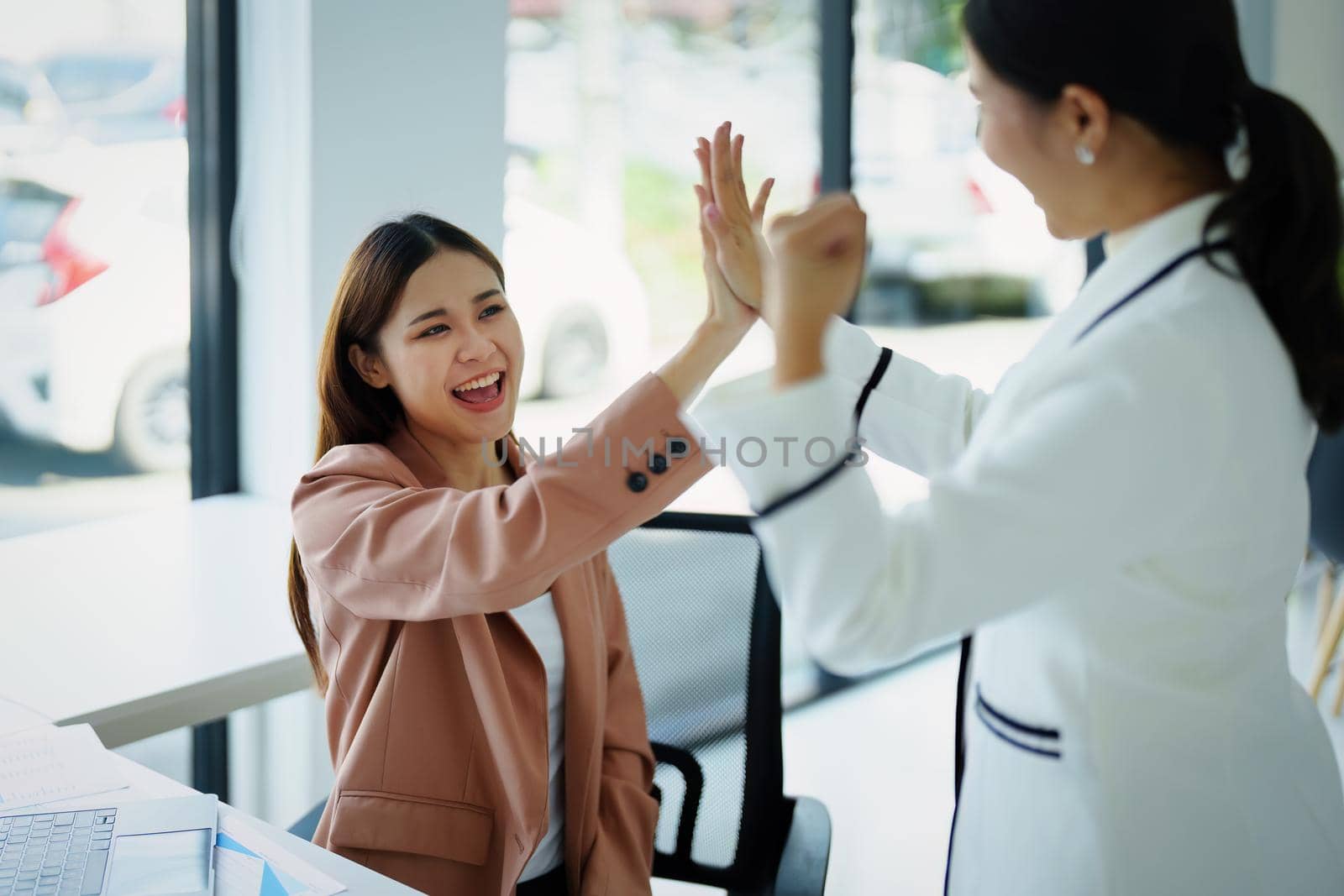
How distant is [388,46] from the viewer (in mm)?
2312

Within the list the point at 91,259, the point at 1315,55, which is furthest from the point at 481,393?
the point at 1315,55

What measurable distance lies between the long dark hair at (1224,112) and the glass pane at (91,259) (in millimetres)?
1913

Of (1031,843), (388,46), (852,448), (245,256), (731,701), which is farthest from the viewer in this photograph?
(245,256)

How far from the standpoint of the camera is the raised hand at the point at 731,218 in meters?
1.27

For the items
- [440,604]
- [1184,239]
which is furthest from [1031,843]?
[440,604]

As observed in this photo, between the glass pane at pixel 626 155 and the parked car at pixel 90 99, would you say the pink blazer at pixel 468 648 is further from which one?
the glass pane at pixel 626 155

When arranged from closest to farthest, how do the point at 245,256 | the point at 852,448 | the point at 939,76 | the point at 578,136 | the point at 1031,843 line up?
the point at 852,448, the point at 1031,843, the point at 245,256, the point at 578,136, the point at 939,76

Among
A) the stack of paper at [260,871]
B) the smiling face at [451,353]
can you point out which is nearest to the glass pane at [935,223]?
the smiling face at [451,353]

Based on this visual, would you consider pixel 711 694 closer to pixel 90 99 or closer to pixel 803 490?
pixel 803 490

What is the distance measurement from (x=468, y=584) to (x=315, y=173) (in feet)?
4.21

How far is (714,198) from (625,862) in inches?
32.4

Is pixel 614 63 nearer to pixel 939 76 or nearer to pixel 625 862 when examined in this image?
pixel 939 76

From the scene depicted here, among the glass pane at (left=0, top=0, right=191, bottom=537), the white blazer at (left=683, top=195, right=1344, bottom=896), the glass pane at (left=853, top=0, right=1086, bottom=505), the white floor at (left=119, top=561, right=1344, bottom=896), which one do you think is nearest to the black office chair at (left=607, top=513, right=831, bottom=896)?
the white blazer at (left=683, top=195, right=1344, bottom=896)

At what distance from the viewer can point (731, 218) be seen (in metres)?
1.28
